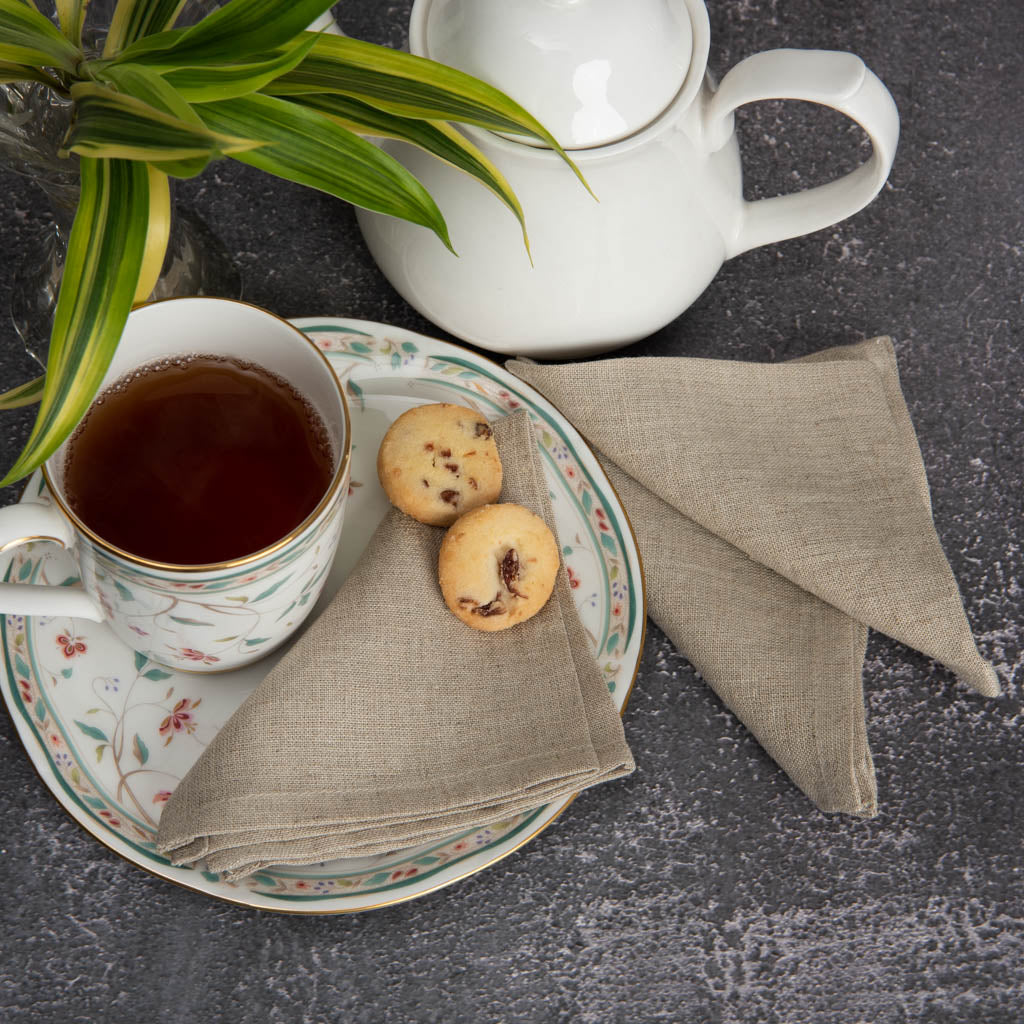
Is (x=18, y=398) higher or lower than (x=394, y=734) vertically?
higher

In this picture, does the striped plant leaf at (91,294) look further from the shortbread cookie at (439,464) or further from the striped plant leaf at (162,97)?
the shortbread cookie at (439,464)

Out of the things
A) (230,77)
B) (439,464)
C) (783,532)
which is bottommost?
(783,532)

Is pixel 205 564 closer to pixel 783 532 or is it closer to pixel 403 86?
pixel 403 86

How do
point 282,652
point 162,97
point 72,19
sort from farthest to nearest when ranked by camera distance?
1. point 282,652
2. point 72,19
3. point 162,97

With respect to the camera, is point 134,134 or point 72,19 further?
point 72,19

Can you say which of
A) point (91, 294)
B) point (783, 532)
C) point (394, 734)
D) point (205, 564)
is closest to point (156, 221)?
point (91, 294)

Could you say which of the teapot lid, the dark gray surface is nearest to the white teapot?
the teapot lid
